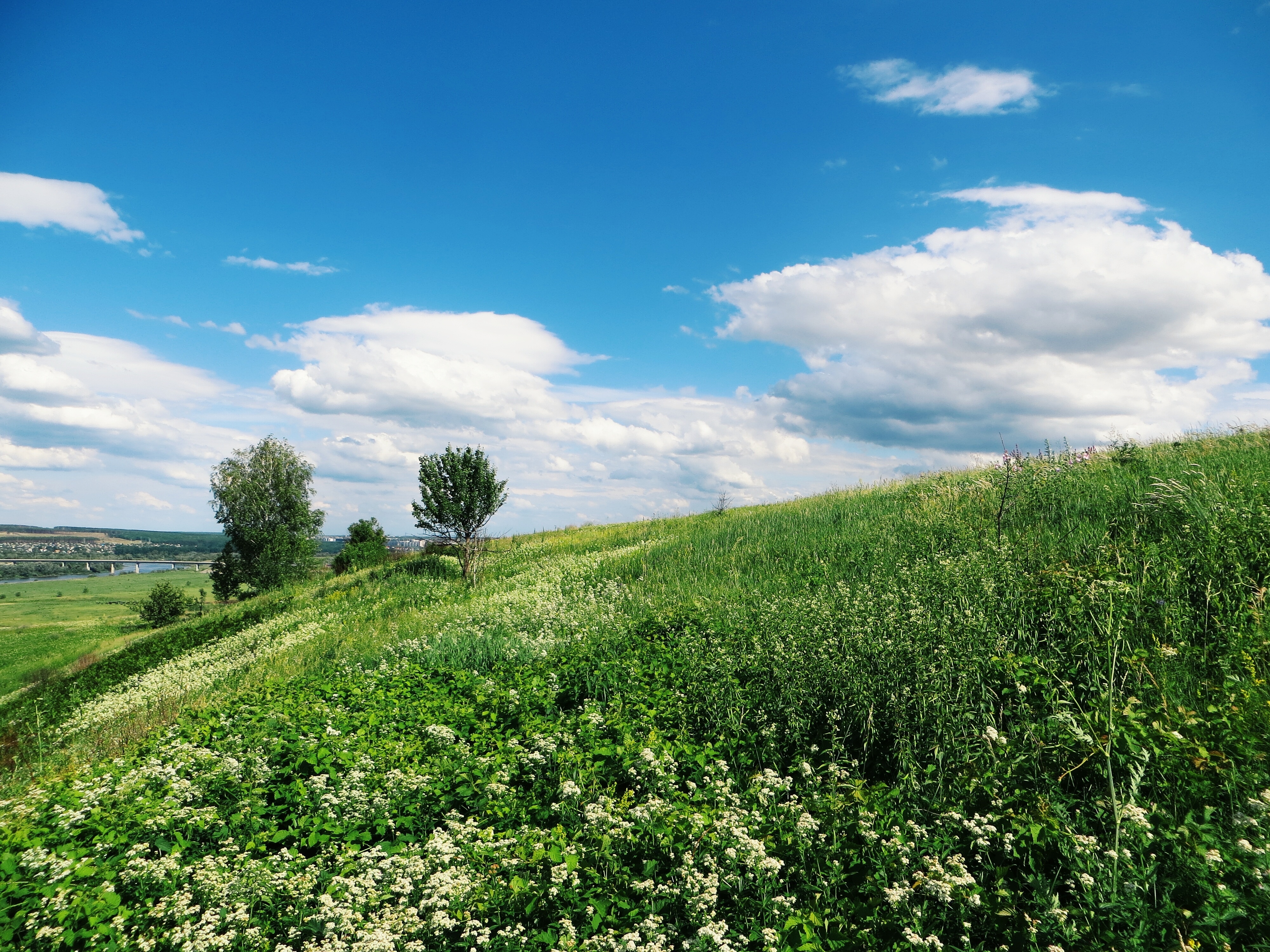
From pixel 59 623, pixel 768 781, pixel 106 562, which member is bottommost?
pixel 106 562

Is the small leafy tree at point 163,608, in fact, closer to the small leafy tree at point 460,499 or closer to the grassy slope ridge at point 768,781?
the small leafy tree at point 460,499

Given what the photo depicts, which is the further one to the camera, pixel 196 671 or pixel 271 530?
pixel 271 530

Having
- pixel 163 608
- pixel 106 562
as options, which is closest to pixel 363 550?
pixel 163 608

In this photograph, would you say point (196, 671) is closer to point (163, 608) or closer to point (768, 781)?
point (768, 781)

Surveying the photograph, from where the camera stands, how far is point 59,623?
5250 cm

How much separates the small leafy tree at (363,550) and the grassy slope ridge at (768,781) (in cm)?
2712

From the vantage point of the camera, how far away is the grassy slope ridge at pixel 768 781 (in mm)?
3404

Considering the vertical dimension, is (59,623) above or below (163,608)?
below

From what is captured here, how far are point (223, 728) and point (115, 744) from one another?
358 cm

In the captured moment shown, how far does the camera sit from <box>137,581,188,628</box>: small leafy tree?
3884cm

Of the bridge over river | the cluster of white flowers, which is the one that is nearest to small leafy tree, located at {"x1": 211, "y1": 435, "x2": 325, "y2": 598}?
the cluster of white flowers

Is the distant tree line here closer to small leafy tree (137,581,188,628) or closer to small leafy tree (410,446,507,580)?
small leafy tree (137,581,188,628)

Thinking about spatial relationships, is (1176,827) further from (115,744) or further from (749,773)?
(115,744)

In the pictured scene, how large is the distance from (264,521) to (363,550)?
18766 mm
